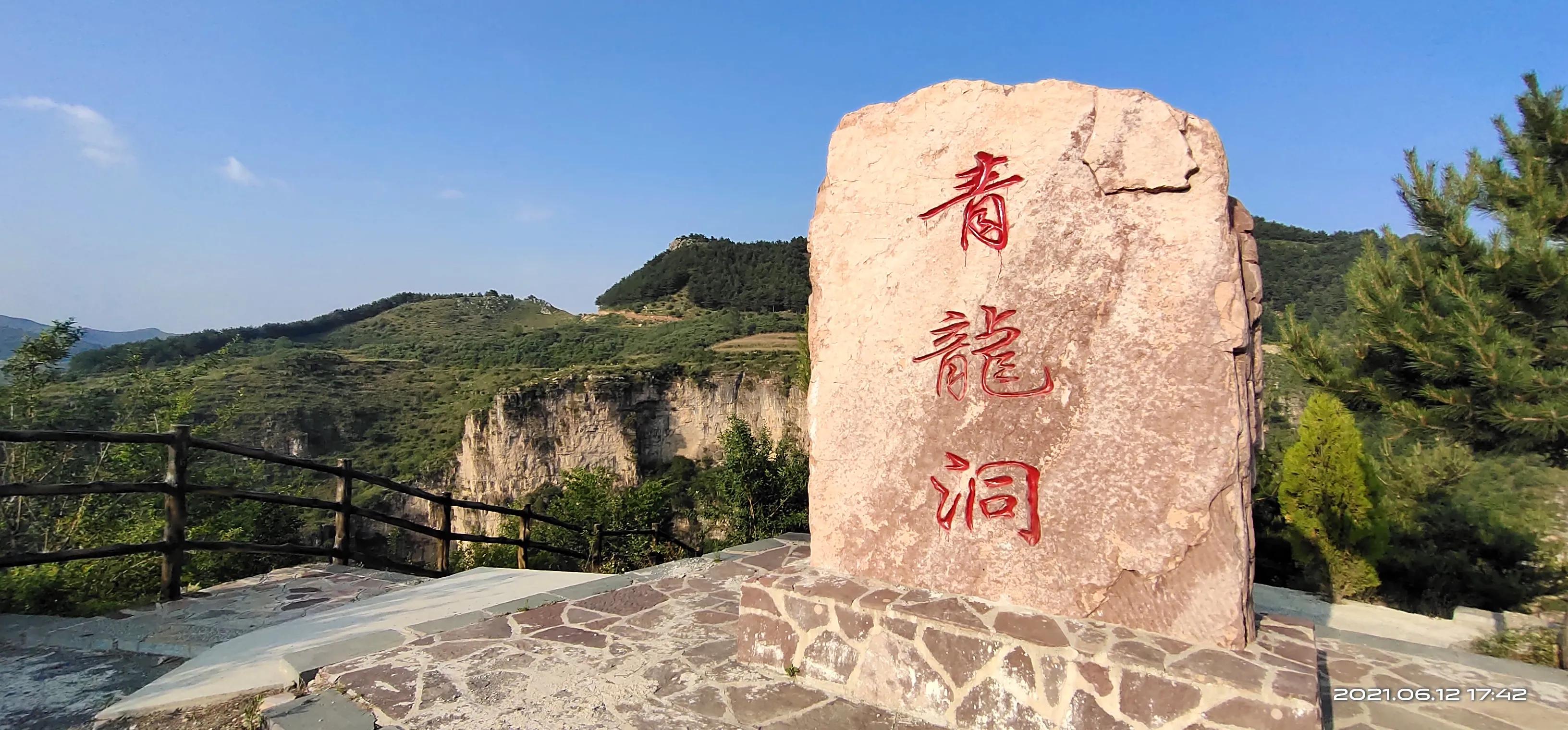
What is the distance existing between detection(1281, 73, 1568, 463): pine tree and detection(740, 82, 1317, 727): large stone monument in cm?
448

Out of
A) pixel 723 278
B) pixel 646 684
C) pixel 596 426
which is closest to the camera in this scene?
pixel 646 684

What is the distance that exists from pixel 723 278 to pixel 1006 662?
44.5 meters

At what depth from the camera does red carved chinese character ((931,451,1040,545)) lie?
2844mm

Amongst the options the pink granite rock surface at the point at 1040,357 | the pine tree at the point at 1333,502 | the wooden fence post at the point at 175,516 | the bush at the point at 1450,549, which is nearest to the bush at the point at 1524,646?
the pine tree at the point at 1333,502

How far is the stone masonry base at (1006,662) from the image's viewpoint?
2.28 metres

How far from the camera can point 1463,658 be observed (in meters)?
3.66

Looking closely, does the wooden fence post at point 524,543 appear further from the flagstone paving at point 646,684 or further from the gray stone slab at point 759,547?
the flagstone paving at point 646,684

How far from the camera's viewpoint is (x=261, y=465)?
9617 millimetres

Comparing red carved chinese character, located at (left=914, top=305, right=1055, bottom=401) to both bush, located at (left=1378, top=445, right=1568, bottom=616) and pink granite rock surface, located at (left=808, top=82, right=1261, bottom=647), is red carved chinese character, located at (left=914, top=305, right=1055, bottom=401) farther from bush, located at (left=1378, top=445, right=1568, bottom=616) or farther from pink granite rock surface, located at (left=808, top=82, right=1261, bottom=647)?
bush, located at (left=1378, top=445, right=1568, bottom=616)

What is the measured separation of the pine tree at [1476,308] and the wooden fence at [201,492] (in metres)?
7.71

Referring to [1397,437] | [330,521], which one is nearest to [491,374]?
[330,521]

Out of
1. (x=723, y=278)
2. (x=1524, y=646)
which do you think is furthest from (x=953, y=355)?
(x=723, y=278)

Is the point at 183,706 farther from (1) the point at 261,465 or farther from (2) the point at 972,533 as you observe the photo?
(1) the point at 261,465

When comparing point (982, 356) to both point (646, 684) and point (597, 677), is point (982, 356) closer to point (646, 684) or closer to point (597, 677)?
point (646, 684)
